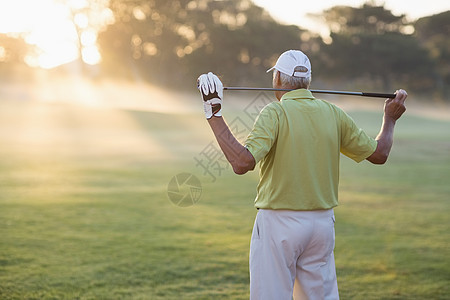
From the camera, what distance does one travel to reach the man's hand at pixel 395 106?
2.78 metres

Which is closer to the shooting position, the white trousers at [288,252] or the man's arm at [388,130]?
the white trousers at [288,252]

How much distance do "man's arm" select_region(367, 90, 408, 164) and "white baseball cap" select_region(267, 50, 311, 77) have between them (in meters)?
0.50

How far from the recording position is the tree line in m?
35.7

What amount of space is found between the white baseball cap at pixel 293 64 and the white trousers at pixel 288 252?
1.92ft

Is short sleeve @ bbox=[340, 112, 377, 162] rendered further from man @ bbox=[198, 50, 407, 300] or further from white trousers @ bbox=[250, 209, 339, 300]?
white trousers @ bbox=[250, 209, 339, 300]

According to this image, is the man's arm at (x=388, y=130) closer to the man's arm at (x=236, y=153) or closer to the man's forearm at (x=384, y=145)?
the man's forearm at (x=384, y=145)

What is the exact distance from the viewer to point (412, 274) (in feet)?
15.5

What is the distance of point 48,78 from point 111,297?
39.7 meters

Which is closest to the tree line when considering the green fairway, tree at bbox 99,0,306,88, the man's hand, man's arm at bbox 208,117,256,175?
tree at bbox 99,0,306,88

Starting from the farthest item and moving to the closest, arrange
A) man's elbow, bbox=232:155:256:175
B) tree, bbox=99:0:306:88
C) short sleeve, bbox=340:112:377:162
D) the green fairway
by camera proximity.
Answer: tree, bbox=99:0:306:88 → the green fairway → short sleeve, bbox=340:112:377:162 → man's elbow, bbox=232:155:256:175

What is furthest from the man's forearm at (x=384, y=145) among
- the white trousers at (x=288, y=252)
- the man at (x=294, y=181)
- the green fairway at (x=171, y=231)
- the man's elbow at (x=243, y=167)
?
the green fairway at (x=171, y=231)

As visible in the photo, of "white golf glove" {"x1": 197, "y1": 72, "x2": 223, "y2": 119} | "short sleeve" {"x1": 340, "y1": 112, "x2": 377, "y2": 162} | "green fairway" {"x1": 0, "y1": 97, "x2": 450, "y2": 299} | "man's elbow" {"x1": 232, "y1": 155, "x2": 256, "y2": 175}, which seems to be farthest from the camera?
"green fairway" {"x1": 0, "y1": 97, "x2": 450, "y2": 299}

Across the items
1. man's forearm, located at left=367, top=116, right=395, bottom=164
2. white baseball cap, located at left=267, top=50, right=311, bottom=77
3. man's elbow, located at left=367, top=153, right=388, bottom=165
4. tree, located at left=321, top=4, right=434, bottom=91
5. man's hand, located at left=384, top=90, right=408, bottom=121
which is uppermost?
tree, located at left=321, top=4, right=434, bottom=91

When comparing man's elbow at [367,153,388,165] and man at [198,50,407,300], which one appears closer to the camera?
man at [198,50,407,300]
